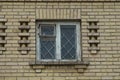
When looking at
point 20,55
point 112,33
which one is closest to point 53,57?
point 20,55

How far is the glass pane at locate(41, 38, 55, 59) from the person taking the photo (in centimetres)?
779

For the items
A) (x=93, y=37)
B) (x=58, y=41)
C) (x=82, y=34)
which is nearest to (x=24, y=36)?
(x=58, y=41)

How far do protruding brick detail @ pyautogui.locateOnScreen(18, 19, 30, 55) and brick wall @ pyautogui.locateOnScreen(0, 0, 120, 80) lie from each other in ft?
0.16

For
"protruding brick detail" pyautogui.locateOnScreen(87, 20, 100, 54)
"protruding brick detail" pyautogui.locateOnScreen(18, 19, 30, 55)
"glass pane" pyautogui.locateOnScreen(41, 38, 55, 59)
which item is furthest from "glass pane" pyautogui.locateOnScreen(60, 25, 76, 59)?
"protruding brick detail" pyautogui.locateOnScreen(18, 19, 30, 55)

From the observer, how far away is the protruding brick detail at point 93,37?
7.68 metres

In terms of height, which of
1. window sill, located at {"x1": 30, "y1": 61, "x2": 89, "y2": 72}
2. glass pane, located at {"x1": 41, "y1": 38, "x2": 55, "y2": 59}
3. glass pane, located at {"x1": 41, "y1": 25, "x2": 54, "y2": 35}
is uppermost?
glass pane, located at {"x1": 41, "y1": 25, "x2": 54, "y2": 35}

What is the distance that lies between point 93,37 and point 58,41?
73 centimetres

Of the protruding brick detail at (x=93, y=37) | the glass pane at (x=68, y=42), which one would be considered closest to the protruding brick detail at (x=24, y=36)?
the glass pane at (x=68, y=42)

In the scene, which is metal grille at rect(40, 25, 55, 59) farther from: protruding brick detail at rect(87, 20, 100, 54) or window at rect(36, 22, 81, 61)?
protruding brick detail at rect(87, 20, 100, 54)

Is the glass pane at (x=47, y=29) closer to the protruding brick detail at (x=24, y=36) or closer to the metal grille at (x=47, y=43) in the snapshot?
the metal grille at (x=47, y=43)

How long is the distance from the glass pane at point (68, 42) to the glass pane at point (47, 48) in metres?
0.21

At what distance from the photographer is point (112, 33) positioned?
7.75 meters

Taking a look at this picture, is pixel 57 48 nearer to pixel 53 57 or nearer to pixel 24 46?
pixel 53 57

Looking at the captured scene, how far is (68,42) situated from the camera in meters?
7.84
